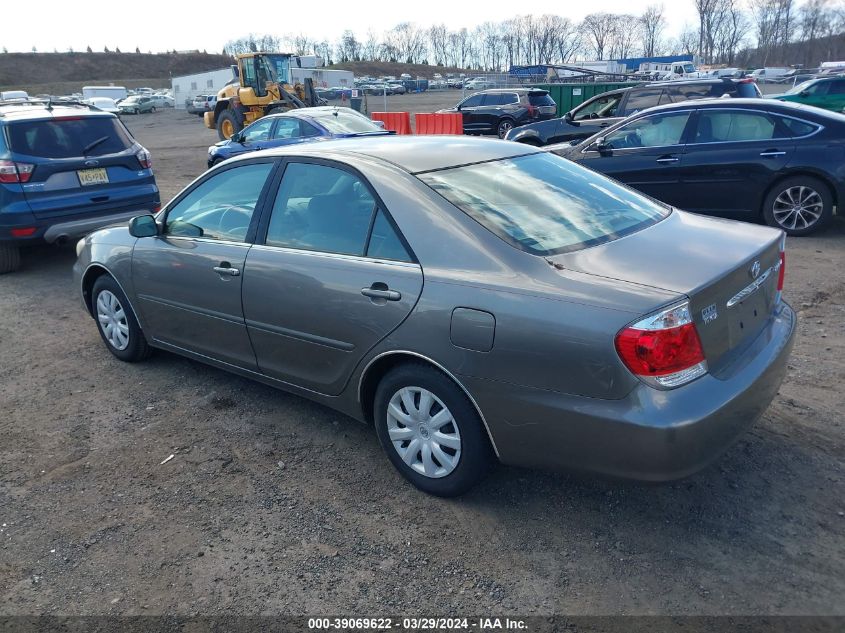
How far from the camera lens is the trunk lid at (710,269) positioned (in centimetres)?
270

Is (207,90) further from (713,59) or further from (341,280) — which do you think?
(713,59)

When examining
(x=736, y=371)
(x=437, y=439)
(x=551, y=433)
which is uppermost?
(x=736, y=371)

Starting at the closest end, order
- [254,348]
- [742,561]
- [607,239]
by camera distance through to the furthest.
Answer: [742,561], [607,239], [254,348]

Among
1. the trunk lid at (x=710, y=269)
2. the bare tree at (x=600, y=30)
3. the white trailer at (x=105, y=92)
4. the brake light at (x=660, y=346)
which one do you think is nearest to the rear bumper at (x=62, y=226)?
the trunk lid at (x=710, y=269)

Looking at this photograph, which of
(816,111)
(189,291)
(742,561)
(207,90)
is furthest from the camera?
(207,90)

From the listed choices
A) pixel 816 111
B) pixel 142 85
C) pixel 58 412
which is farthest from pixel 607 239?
pixel 142 85

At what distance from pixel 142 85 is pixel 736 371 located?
10477 cm

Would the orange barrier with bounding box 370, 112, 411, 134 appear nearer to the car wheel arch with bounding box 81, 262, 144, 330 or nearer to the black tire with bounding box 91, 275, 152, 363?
the car wheel arch with bounding box 81, 262, 144, 330

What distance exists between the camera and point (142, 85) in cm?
9381

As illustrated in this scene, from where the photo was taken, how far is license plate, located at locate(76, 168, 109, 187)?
7641 mm

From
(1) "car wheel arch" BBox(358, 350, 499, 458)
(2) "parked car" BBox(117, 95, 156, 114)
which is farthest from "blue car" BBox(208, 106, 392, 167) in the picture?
(2) "parked car" BBox(117, 95, 156, 114)

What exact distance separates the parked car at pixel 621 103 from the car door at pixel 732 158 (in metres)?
3.94

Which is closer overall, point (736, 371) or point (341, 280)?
point (736, 371)

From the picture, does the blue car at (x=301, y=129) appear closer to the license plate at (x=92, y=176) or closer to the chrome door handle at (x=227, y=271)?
the license plate at (x=92, y=176)
